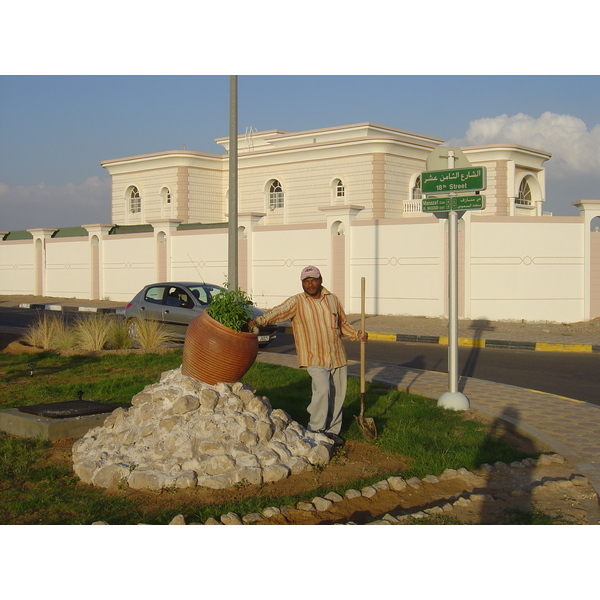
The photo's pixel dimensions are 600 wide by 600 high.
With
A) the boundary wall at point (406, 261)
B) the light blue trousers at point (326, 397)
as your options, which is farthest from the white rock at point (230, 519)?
the boundary wall at point (406, 261)

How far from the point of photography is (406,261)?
66.7ft

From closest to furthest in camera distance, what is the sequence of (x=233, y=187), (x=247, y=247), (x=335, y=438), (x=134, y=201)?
(x=335, y=438) → (x=233, y=187) → (x=247, y=247) → (x=134, y=201)

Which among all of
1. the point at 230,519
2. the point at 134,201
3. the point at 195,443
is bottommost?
the point at 230,519

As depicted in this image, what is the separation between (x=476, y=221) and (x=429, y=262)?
1767 millimetres

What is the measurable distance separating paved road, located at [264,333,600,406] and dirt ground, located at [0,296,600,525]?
3.83m

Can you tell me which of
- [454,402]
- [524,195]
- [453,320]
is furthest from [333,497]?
[524,195]

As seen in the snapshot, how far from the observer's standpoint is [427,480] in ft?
19.2

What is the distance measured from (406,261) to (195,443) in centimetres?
1516

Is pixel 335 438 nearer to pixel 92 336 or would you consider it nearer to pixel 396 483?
pixel 396 483

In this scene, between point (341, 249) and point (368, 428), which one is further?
point (341, 249)

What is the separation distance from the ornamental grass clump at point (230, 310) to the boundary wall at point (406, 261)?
536 inches

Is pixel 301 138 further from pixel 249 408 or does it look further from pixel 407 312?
pixel 249 408

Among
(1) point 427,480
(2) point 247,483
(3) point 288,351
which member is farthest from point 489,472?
(3) point 288,351

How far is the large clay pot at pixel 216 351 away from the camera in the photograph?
243 inches
